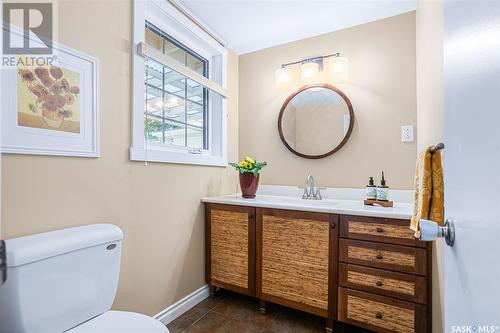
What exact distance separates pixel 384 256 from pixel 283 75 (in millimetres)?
1687

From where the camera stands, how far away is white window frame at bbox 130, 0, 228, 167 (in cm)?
154

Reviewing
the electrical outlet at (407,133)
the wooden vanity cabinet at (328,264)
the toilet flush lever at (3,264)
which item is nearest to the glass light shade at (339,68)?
the electrical outlet at (407,133)

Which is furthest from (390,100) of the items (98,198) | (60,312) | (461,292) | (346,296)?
(60,312)

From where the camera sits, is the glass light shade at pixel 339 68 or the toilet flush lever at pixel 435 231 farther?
the glass light shade at pixel 339 68

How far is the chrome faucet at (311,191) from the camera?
217 cm

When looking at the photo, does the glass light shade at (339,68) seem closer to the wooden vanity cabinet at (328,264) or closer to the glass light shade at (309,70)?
the glass light shade at (309,70)

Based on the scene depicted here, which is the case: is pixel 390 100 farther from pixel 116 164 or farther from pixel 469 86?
pixel 116 164

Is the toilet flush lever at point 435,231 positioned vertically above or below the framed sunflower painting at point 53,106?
below

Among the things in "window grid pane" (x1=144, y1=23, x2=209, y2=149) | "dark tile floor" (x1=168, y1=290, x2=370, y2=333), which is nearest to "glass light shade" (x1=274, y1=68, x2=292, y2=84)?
"window grid pane" (x1=144, y1=23, x2=209, y2=149)

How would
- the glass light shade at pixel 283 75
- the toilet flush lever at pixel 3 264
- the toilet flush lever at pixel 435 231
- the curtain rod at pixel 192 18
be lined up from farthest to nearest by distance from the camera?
the glass light shade at pixel 283 75 → the curtain rod at pixel 192 18 → the toilet flush lever at pixel 3 264 → the toilet flush lever at pixel 435 231

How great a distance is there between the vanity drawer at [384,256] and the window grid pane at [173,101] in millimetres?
1461

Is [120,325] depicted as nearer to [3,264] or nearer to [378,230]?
[3,264]

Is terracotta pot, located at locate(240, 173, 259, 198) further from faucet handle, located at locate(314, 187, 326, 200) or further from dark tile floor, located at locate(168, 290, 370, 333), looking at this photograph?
dark tile floor, located at locate(168, 290, 370, 333)

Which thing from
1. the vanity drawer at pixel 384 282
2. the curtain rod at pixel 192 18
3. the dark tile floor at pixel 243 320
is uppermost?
the curtain rod at pixel 192 18
